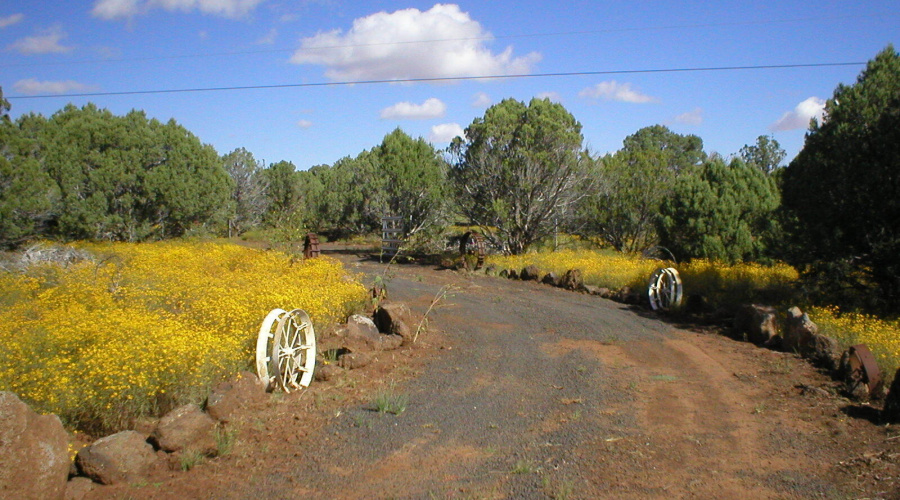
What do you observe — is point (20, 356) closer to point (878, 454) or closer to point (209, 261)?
point (878, 454)

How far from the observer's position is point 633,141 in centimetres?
7269

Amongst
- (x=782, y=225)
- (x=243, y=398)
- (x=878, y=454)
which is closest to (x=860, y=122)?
(x=782, y=225)

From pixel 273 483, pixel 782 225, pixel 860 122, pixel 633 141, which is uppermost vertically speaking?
pixel 633 141

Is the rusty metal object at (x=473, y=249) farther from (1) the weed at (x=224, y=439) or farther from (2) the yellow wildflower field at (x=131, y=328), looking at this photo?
(1) the weed at (x=224, y=439)

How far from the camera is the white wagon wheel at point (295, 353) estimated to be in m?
8.38

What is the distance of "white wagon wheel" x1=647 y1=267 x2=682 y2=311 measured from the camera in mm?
15539

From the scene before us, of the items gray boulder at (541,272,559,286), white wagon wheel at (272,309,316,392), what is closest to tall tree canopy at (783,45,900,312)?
gray boulder at (541,272,559,286)

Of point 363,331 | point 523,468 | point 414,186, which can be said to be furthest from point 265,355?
point 414,186

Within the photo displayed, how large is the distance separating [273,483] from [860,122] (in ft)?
42.4

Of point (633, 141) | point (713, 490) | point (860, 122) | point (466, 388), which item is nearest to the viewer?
point (713, 490)

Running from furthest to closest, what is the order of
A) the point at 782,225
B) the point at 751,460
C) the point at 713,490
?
A: 1. the point at 782,225
2. the point at 751,460
3. the point at 713,490

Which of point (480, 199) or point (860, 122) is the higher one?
point (860, 122)

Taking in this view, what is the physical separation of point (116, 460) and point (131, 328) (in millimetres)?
2752

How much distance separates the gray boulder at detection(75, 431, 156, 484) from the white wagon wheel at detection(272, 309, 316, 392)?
87.8 inches
